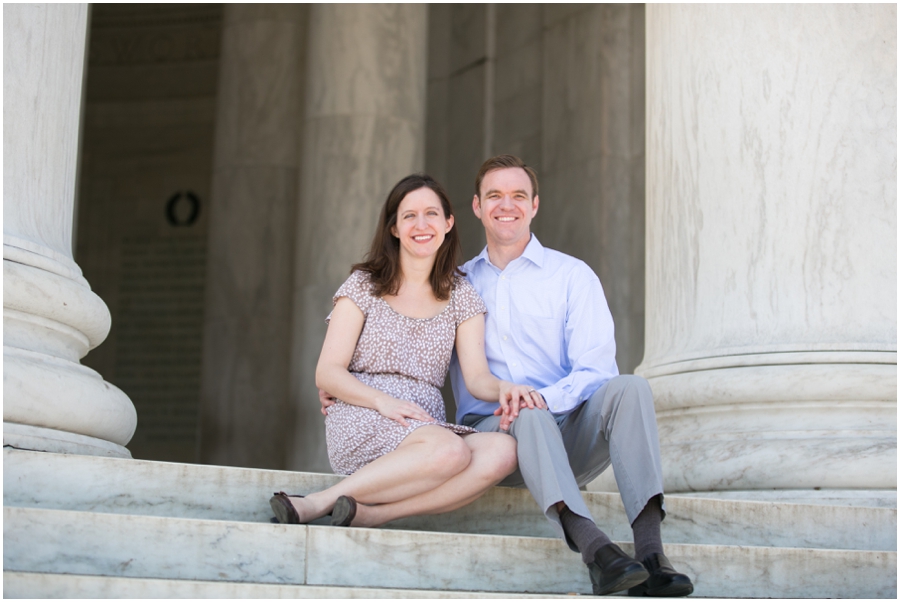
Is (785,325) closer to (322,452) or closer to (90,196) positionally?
(322,452)

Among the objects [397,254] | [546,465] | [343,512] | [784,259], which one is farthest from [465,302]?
[784,259]

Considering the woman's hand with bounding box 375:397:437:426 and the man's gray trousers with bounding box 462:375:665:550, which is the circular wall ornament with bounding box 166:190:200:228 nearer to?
the woman's hand with bounding box 375:397:437:426

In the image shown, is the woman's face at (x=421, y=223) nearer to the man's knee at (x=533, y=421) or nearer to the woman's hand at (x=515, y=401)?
the woman's hand at (x=515, y=401)

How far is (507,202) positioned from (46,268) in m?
4.61

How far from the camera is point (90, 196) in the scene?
41.0m

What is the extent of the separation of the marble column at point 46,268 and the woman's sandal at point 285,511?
2378mm

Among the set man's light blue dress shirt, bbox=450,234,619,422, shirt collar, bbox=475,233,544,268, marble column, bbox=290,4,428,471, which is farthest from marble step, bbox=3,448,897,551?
marble column, bbox=290,4,428,471

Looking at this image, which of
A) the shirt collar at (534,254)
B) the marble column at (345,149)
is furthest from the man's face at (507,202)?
the marble column at (345,149)

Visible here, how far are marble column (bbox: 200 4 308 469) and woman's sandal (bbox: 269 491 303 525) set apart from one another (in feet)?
60.3

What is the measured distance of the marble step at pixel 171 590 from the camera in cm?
770

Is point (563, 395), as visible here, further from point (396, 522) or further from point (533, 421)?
point (396, 522)

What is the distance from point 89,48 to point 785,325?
33.5m

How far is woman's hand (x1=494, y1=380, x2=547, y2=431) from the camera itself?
10300mm

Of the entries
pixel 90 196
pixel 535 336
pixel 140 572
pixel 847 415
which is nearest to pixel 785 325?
pixel 847 415
